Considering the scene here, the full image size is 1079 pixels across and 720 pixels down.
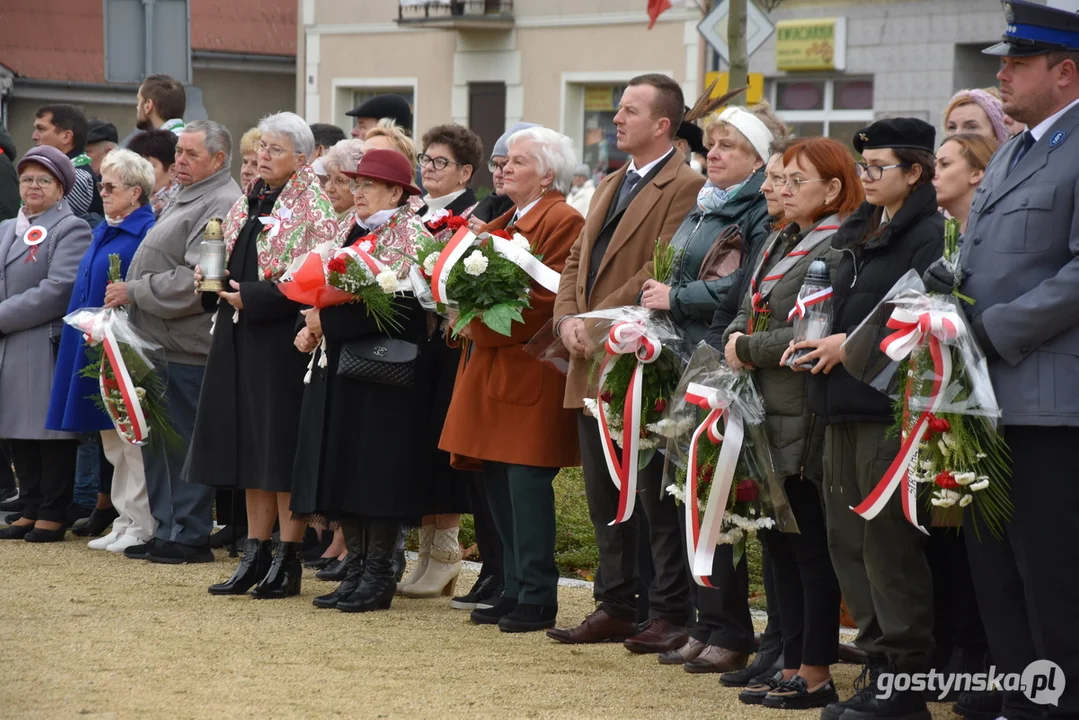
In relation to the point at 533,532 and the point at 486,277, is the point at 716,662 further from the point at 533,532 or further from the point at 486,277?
the point at 486,277

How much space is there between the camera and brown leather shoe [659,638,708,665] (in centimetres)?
653

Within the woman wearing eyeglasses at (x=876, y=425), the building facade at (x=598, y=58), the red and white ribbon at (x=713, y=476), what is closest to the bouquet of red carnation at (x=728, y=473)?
the red and white ribbon at (x=713, y=476)

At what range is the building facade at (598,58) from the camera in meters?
22.5

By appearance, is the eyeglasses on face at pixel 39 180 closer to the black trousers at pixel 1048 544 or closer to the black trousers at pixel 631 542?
the black trousers at pixel 631 542

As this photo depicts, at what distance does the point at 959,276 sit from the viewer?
5141 mm

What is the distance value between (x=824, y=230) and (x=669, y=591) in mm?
1793

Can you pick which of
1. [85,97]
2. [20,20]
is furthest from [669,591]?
[20,20]

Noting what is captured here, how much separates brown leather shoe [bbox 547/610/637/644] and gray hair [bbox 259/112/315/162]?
9.15 feet

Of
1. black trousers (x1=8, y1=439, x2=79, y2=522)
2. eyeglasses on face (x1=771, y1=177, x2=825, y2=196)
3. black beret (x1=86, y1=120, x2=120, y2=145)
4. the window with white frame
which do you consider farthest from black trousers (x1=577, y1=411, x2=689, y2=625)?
the window with white frame

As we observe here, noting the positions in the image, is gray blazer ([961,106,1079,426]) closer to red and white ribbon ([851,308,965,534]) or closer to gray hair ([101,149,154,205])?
red and white ribbon ([851,308,965,534])

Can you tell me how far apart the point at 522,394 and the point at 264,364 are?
1458mm

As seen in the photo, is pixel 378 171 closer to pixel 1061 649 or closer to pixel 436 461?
pixel 436 461

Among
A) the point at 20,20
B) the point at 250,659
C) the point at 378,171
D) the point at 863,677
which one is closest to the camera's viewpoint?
the point at 863,677

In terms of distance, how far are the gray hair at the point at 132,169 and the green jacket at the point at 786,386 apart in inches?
187
